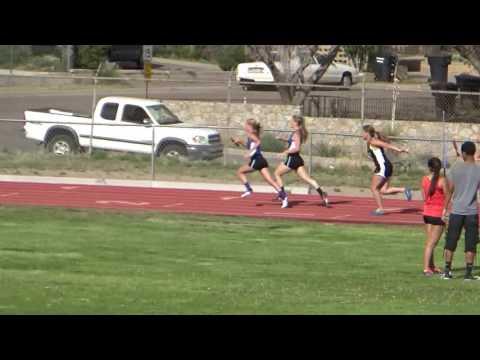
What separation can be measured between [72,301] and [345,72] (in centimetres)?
4568

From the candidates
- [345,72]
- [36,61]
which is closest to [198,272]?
[345,72]

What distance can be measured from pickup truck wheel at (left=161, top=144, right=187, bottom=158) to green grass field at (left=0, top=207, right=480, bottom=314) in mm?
7688

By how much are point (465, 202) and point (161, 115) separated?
16.1 m

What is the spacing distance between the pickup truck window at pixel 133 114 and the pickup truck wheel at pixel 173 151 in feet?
3.26

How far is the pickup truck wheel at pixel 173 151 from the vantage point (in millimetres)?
29156

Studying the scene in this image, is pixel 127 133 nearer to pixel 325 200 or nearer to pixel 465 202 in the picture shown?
pixel 325 200

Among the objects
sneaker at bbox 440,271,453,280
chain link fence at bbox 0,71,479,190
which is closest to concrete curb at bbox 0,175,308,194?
chain link fence at bbox 0,71,479,190

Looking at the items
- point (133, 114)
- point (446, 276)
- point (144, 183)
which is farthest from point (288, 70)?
point (446, 276)

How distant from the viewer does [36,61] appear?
5988 centimetres

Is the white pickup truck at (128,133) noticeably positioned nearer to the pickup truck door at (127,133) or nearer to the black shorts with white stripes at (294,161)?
the pickup truck door at (127,133)

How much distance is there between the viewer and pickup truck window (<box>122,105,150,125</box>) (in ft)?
96.2

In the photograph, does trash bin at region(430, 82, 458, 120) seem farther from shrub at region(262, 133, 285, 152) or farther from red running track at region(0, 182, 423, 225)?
red running track at region(0, 182, 423, 225)

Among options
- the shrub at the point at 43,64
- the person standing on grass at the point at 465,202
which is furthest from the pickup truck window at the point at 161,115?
the shrub at the point at 43,64

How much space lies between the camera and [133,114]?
2934 centimetres
